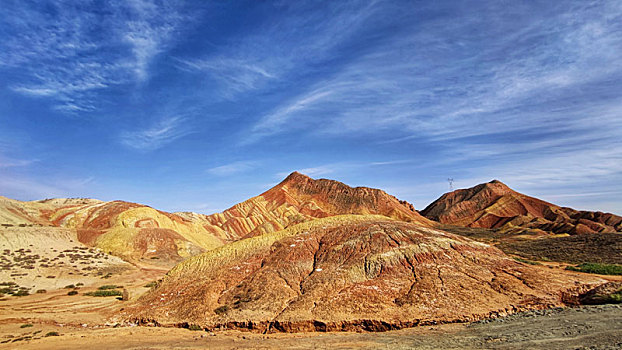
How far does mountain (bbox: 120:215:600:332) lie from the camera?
14.8 m

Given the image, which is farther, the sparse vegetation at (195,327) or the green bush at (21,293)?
the green bush at (21,293)

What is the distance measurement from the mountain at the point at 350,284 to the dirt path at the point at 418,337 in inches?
37.4

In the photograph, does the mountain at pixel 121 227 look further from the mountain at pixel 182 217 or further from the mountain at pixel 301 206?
the mountain at pixel 301 206

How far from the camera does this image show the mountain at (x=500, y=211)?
108m

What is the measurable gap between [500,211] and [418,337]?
452 ft

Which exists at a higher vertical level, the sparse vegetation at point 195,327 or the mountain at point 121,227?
the mountain at point 121,227

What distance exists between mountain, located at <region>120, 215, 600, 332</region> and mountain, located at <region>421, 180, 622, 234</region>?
307 feet

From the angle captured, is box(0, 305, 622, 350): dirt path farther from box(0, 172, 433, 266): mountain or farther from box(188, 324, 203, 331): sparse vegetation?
box(0, 172, 433, 266): mountain

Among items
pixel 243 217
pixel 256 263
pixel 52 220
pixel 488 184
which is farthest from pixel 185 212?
pixel 488 184

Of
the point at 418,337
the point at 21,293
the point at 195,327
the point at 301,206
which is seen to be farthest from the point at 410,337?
the point at 301,206

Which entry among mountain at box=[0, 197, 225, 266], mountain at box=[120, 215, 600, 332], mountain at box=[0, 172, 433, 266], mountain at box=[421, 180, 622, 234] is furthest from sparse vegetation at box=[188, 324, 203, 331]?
mountain at box=[421, 180, 622, 234]

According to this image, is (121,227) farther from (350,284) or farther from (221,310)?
(350,284)

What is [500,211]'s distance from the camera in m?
131

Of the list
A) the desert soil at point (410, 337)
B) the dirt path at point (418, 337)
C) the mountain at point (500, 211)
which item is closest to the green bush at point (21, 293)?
the desert soil at point (410, 337)
